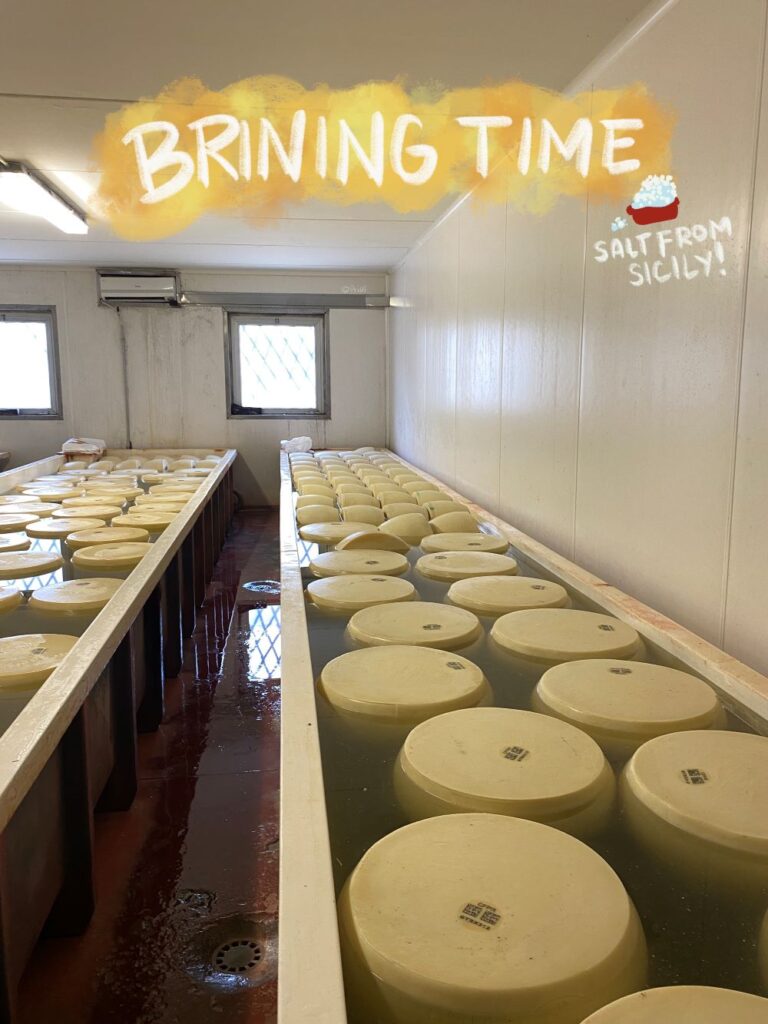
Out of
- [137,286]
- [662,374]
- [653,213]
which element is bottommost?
[662,374]

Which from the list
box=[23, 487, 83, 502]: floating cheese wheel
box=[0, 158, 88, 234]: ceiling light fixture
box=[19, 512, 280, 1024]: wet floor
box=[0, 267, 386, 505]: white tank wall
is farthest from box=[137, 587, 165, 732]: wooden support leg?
box=[0, 267, 386, 505]: white tank wall

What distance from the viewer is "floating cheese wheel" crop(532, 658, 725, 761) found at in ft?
4.38

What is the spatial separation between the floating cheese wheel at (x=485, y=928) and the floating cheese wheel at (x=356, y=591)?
1050 mm

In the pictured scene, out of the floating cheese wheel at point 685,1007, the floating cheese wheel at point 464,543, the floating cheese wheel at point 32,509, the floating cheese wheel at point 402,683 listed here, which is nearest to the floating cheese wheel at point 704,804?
the floating cheese wheel at point 685,1007

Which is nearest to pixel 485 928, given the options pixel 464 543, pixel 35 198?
pixel 464 543

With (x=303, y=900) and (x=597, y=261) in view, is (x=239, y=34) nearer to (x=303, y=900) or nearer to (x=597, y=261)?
(x=597, y=261)

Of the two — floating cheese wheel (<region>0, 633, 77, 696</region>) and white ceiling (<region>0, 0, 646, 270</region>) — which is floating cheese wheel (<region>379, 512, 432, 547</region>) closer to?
floating cheese wheel (<region>0, 633, 77, 696</region>)

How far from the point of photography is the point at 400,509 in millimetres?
3500

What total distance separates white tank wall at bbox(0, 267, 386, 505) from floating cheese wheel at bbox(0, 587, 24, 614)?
5.71 m

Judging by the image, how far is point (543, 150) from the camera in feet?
10.2

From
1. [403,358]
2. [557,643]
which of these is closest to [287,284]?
[403,358]

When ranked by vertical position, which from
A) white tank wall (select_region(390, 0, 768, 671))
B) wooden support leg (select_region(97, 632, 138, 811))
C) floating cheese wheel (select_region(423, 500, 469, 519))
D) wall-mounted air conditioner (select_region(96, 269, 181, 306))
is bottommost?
wooden support leg (select_region(97, 632, 138, 811))

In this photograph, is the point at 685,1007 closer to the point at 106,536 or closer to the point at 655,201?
the point at 655,201

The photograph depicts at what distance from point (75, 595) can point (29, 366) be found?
6.25 m
